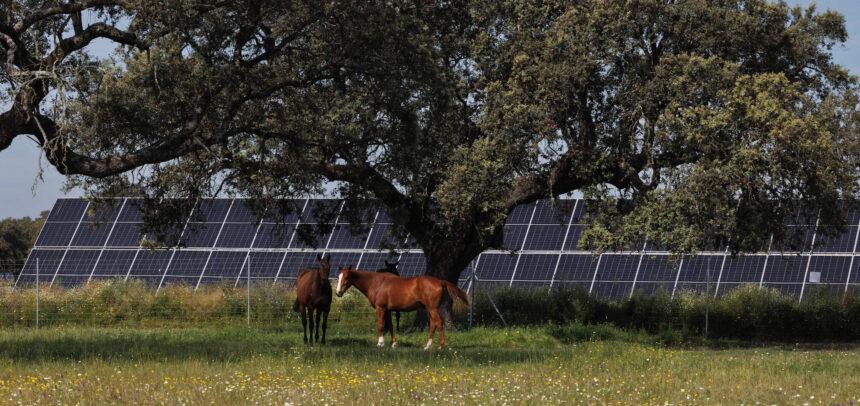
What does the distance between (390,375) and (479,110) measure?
12.4 metres

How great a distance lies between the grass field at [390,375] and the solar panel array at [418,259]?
13.1 meters

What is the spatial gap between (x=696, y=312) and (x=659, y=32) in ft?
29.0

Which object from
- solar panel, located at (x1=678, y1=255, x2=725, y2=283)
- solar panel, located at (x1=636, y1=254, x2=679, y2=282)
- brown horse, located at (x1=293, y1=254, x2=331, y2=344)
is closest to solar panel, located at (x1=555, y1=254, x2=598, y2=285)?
solar panel, located at (x1=636, y1=254, x2=679, y2=282)

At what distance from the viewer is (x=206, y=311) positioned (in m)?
31.9

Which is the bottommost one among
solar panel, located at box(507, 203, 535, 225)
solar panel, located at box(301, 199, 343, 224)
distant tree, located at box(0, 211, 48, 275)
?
distant tree, located at box(0, 211, 48, 275)

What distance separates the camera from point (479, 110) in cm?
2652

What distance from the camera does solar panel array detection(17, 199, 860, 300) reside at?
3462 centimetres

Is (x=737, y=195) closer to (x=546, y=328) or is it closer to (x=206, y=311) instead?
(x=546, y=328)

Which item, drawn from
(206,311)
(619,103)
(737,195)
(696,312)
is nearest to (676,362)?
(737,195)

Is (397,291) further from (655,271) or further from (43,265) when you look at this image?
(43,265)

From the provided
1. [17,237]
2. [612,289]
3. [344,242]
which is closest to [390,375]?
[612,289]

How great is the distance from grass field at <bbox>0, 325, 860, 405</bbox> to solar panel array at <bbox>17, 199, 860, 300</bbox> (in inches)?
516

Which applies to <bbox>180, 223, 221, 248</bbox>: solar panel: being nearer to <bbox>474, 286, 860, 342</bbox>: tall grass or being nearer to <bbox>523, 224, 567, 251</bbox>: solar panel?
<bbox>523, 224, 567, 251</bbox>: solar panel

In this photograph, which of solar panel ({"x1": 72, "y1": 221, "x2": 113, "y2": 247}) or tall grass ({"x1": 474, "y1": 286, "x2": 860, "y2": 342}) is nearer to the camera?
tall grass ({"x1": 474, "y1": 286, "x2": 860, "y2": 342})
